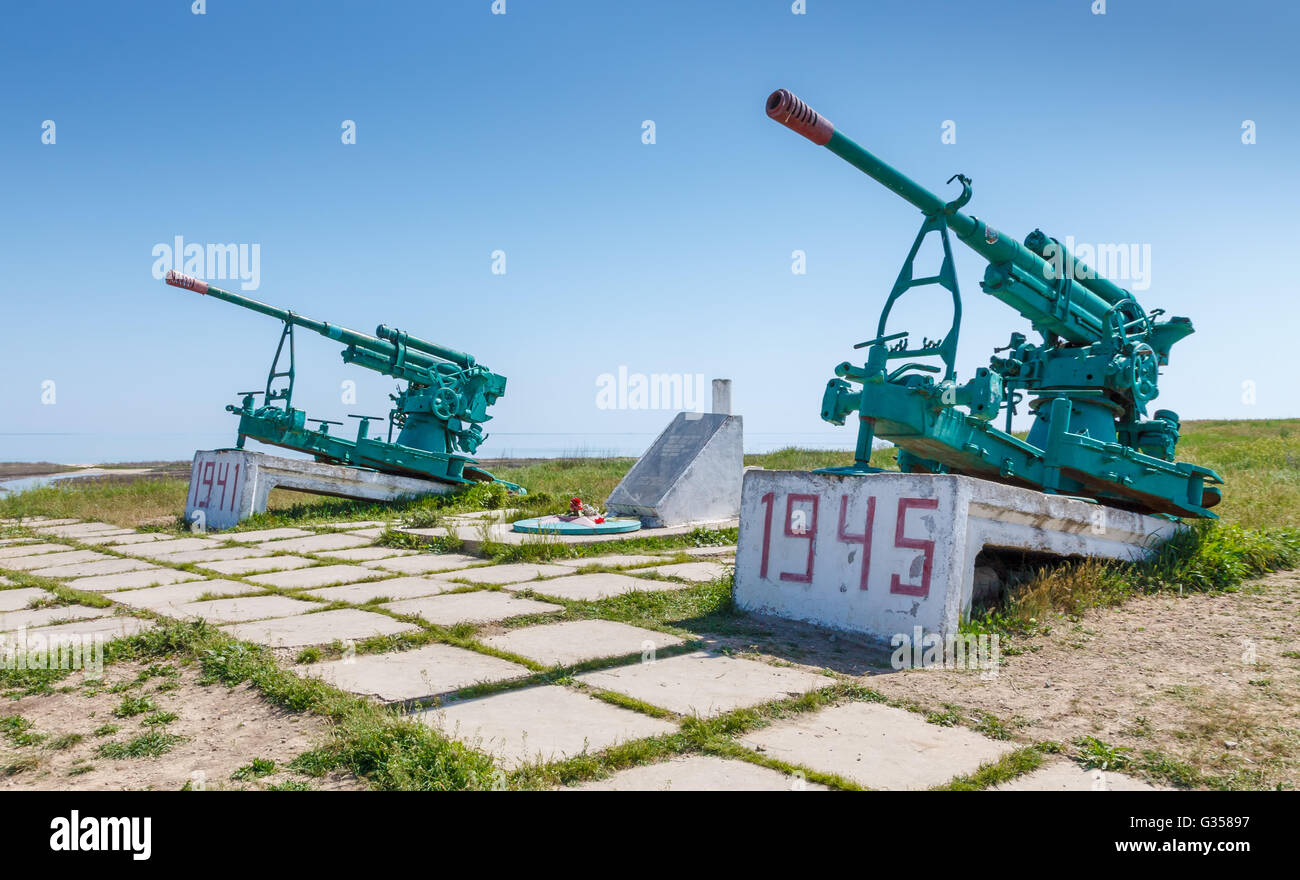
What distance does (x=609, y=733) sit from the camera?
337cm

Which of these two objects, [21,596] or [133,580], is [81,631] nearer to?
[21,596]

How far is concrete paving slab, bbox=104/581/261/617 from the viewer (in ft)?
20.5

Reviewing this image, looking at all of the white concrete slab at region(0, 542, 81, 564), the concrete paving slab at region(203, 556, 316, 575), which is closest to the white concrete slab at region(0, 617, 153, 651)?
the concrete paving slab at region(203, 556, 316, 575)

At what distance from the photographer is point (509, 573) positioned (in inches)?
294

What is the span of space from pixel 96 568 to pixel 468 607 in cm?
458

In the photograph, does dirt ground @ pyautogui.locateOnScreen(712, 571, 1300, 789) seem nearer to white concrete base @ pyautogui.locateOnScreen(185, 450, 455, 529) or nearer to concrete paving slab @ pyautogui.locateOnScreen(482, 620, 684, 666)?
concrete paving slab @ pyautogui.locateOnScreen(482, 620, 684, 666)

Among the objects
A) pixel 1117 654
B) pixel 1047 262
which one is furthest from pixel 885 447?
pixel 1117 654

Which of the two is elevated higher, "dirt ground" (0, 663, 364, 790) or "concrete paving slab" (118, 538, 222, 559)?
"dirt ground" (0, 663, 364, 790)

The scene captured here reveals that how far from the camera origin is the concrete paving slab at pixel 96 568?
25.9 ft

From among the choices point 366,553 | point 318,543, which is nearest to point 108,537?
point 318,543

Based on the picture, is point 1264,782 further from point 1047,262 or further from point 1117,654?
point 1047,262

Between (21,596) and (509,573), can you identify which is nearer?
(21,596)
